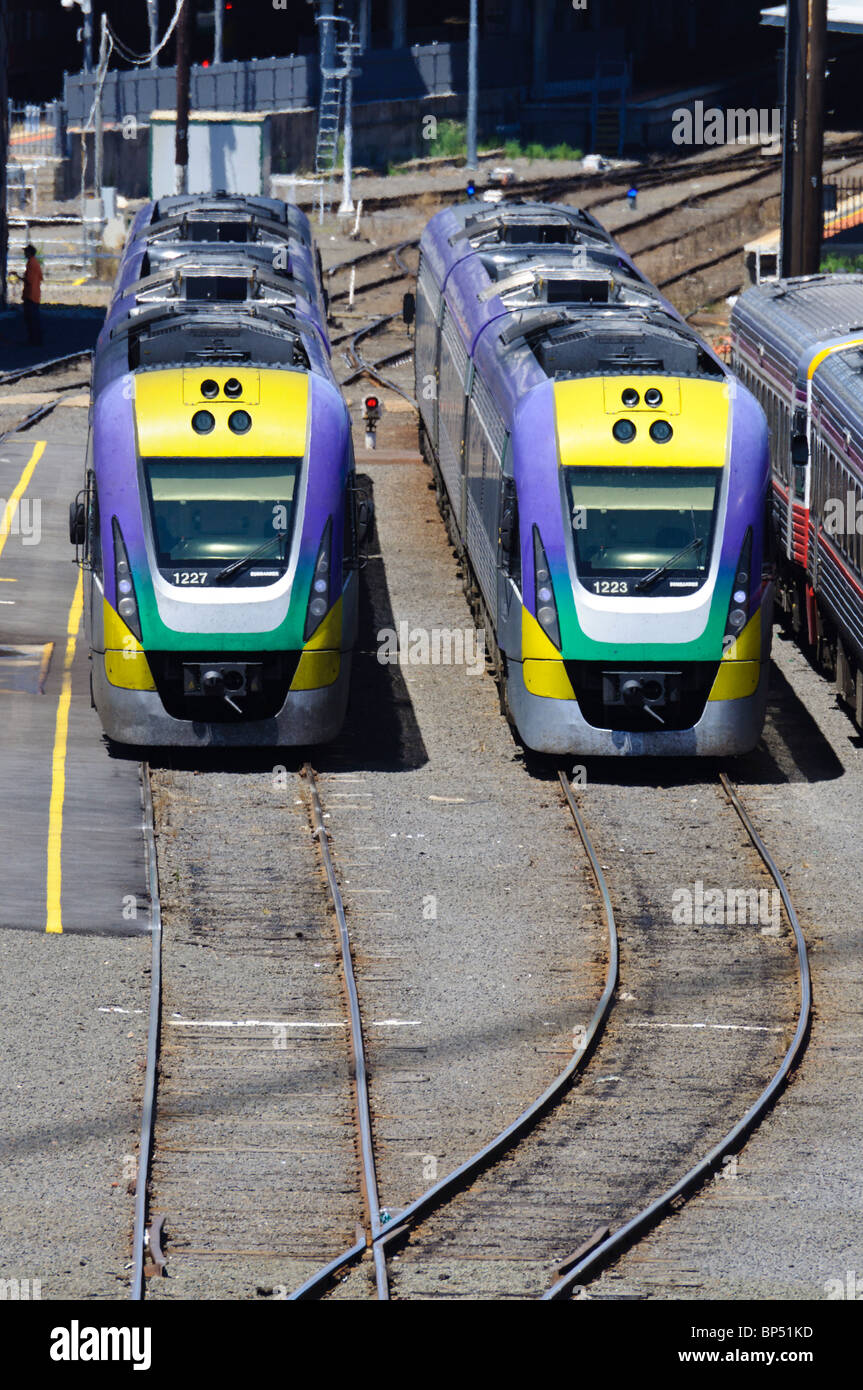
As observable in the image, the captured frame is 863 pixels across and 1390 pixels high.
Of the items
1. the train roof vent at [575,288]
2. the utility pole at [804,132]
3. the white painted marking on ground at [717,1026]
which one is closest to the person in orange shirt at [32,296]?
the utility pole at [804,132]

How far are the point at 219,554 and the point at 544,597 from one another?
2889 millimetres

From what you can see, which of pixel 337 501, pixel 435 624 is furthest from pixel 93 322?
pixel 337 501

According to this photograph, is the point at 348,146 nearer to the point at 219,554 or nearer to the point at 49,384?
the point at 49,384

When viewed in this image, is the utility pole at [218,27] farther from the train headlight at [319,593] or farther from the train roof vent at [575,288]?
the train headlight at [319,593]

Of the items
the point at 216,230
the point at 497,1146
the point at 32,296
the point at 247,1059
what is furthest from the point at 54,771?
the point at 32,296

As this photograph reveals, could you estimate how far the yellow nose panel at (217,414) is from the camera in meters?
19.4

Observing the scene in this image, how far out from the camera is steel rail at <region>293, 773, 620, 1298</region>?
11438 mm

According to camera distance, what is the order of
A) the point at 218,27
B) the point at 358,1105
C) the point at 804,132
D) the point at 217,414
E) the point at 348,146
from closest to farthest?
the point at 358,1105 → the point at 217,414 → the point at 804,132 → the point at 348,146 → the point at 218,27

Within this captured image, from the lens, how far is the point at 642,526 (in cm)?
1952

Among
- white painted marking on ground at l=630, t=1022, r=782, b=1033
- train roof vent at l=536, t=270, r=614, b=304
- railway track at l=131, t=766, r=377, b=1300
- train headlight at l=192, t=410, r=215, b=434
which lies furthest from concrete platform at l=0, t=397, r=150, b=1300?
train roof vent at l=536, t=270, r=614, b=304

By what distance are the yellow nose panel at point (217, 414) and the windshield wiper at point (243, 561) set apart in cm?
74

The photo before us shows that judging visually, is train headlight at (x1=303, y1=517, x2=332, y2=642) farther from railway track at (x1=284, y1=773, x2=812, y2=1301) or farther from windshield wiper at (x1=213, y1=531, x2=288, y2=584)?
railway track at (x1=284, y1=773, x2=812, y2=1301)

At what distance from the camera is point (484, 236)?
92.5 ft

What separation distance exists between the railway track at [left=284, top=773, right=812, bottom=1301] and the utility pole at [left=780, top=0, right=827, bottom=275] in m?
17.6
